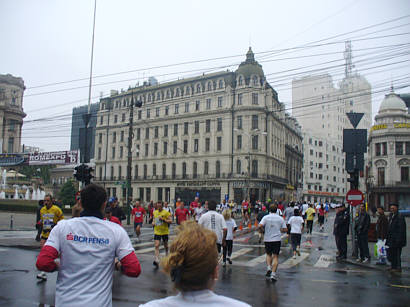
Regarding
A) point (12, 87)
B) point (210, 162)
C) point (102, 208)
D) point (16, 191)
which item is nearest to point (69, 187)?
point (16, 191)

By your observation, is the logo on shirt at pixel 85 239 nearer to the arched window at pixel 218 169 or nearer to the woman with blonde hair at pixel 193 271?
the woman with blonde hair at pixel 193 271

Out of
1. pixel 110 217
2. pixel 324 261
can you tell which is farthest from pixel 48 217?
pixel 324 261

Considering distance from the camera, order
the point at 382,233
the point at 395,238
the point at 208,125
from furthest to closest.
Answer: the point at 208,125 < the point at 382,233 < the point at 395,238

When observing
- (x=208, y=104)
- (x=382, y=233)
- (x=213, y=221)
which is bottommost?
(x=382, y=233)

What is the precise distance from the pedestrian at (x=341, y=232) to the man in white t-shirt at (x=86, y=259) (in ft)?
38.1

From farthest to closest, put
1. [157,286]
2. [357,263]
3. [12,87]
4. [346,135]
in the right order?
[12,87] → [346,135] → [357,263] → [157,286]

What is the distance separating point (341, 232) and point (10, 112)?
79.9m

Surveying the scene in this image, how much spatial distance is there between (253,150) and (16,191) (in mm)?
35936

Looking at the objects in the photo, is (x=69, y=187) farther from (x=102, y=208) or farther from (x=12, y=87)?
(x=102, y=208)

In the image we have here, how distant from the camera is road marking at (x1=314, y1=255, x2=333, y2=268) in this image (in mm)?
12144

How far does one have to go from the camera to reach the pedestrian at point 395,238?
36.8 feet

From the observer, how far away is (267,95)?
6103cm

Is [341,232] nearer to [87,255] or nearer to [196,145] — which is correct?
[87,255]

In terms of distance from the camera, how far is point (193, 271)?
201 cm
